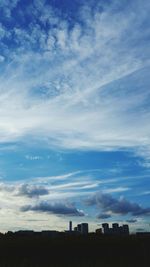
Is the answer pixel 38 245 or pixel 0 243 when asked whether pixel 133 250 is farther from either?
pixel 0 243

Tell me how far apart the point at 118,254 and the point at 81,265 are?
9.99m

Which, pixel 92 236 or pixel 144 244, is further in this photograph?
pixel 92 236

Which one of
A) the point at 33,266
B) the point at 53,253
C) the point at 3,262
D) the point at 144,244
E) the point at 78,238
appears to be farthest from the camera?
the point at 78,238

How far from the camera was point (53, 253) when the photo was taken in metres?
46.5

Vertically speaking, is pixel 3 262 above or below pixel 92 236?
below

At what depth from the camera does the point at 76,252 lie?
160 ft

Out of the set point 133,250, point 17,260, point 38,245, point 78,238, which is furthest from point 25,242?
point 133,250

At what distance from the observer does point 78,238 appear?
5303 centimetres

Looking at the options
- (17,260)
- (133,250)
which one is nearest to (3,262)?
(17,260)

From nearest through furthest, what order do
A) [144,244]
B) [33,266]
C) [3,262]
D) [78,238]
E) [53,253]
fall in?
[33,266]
[3,262]
[53,253]
[144,244]
[78,238]

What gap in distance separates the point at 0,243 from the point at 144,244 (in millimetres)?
16179

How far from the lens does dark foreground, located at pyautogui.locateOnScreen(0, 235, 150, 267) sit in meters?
42.8

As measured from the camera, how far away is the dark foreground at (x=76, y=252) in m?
42.8

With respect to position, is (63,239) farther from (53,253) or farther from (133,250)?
(133,250)
